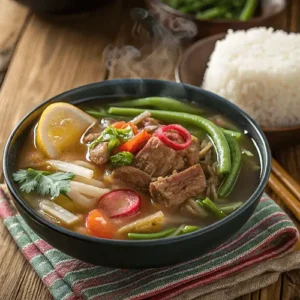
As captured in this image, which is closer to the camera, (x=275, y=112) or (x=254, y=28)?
(x=275, y=112)

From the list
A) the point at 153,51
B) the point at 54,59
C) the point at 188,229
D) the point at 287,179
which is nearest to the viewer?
the point at 188,229

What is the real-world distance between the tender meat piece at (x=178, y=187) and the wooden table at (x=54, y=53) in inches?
29.4

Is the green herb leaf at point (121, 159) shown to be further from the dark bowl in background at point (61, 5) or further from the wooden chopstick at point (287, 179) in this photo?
the dark bowl in background at point (61, 5)

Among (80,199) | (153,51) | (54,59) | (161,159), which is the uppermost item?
(161,159)

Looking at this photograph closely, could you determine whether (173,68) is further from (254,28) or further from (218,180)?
(218,180)

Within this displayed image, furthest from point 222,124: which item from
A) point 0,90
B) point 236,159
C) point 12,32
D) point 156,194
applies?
point 12,32

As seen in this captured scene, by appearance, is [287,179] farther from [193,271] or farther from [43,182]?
[43,182]

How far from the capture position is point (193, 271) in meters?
1.90

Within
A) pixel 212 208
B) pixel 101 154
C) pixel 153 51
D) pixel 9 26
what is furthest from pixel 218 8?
pixel 212 208

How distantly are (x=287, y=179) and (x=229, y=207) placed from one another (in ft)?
1.87

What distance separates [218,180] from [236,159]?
120 millimetres

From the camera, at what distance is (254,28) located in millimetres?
3051

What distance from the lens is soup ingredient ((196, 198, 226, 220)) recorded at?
1.82m

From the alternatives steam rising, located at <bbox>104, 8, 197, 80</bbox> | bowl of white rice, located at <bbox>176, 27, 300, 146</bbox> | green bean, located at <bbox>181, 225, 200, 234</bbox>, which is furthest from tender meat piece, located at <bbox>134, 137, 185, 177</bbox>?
steam rising, located at <bbox>104, 8, 197, 80</bbox>
